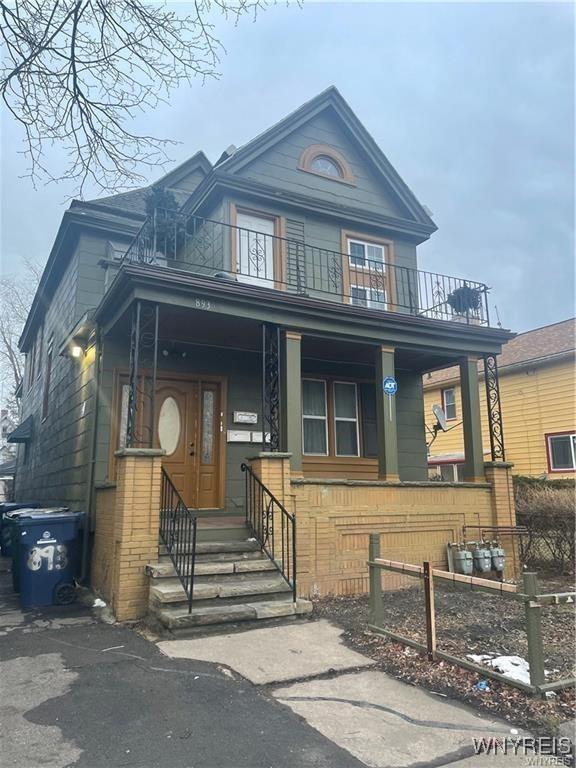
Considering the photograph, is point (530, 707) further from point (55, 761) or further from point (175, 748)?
point (55, 761)

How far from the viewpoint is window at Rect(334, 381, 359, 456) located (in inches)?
406

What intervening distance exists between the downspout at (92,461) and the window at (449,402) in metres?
14.4

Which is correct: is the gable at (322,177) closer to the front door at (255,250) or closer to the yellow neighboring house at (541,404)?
the front door at (255,250)

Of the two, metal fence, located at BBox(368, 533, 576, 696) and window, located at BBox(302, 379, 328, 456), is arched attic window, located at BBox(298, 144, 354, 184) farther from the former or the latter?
metal fence, located at BBox(368, 533, 576, 696)

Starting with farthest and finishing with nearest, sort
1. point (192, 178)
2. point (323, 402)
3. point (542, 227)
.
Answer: point (542, 227) < point (192, 178) < point (323, 402)

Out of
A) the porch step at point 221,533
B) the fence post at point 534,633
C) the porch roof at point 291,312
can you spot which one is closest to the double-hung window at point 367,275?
the porch roof at point 291,312

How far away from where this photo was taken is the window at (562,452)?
1509cm

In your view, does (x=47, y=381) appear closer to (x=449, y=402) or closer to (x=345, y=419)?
(x=345, y=419)

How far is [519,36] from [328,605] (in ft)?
21.8

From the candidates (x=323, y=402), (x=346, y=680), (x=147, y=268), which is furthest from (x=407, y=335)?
(x=346, y=680)

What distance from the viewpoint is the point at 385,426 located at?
331 inches

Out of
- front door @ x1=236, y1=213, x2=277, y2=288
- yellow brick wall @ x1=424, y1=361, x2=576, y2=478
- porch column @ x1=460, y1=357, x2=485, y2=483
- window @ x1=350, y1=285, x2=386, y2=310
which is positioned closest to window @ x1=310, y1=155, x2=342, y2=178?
front door @ x1=236, y1=213, x2=277, y2=288

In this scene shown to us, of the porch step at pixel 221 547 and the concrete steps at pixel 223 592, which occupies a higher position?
the porch step at pixel 221 547

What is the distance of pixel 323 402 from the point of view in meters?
10.3
